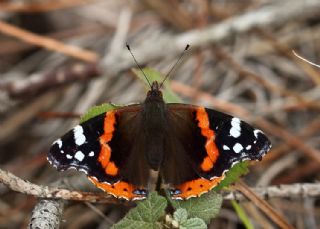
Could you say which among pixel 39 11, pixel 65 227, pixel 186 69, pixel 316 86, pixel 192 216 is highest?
pixel 39 11

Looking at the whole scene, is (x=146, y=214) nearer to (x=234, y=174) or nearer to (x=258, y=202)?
(x=234, y=174)

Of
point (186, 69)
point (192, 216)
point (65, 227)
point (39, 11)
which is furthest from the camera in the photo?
point (39, 11)

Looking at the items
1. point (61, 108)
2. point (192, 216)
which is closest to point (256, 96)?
point (61, 108)

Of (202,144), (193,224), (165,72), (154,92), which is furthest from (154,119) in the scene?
(165,72)

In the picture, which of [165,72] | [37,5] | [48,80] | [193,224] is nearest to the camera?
[193,224]

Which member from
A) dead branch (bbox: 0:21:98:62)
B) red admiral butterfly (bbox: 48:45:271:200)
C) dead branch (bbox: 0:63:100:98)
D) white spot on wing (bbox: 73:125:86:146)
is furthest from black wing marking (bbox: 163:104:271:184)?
dead branch (bbox: 0:21:98:62)

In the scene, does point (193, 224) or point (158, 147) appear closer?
point (193, 224)

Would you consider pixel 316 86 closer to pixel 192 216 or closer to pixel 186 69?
pixel 186 69

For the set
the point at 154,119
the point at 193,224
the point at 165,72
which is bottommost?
the point at 193,224
